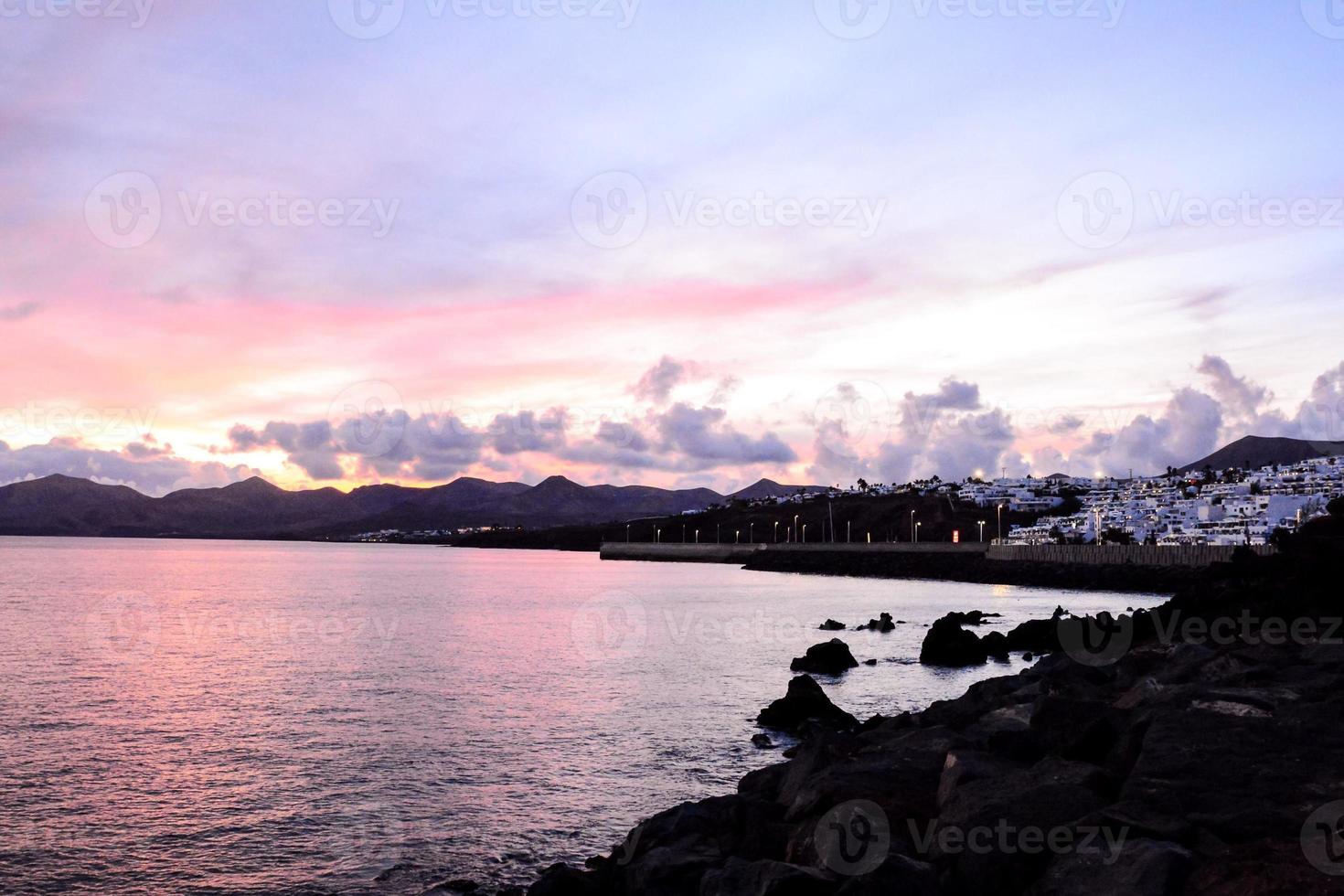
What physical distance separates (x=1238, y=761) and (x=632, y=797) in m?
13.0

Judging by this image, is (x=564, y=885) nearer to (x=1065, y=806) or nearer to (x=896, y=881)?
(x=896, y=881)

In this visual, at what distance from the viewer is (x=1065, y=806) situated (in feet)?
37.9

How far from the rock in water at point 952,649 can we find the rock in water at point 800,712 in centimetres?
1608

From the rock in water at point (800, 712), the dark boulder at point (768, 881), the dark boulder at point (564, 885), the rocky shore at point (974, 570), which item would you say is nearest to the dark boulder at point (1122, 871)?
the dark boulder at point (768, 881)

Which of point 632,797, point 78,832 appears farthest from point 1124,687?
point 78,832

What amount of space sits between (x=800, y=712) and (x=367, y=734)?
1236 cm

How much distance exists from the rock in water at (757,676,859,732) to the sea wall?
2870 inches

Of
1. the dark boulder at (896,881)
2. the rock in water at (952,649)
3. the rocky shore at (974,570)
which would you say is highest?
the dark boulder at (896,881)

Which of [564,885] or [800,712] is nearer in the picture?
[564,885]

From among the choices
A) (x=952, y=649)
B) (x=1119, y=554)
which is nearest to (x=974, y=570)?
(x=1119, y=554)

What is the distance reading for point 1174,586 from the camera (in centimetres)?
9381

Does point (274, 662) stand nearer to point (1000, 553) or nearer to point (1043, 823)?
point (1043, 823)

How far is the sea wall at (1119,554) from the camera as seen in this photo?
10219 centimetres

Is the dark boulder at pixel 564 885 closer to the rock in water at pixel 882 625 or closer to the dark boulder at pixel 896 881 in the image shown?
the dark boulder at pixel 896 881
